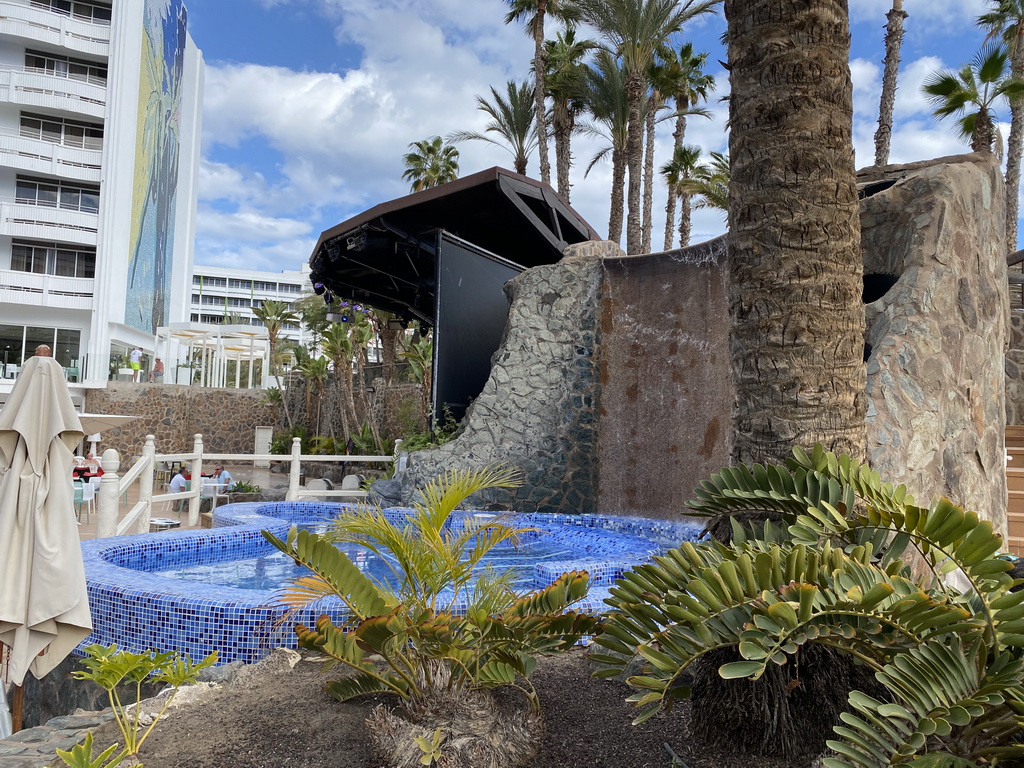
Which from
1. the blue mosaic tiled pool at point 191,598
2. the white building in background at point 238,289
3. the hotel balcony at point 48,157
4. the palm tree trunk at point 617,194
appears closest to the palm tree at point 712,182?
the palm tree trunk at point 617,194

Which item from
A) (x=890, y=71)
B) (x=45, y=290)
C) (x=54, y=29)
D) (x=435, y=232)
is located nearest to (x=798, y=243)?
(x=435, y=232)

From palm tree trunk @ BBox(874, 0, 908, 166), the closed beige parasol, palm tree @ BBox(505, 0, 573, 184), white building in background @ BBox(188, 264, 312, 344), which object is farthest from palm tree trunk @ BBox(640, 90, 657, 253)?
white building in background @ BBox(188, 264, 312, 344)

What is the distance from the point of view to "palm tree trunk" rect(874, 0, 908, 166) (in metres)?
17.0

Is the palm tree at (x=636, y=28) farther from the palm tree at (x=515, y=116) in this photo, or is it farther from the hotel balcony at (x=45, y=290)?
the hotel balcony at (x=45, y=290)

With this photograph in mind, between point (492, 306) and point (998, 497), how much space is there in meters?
8.01

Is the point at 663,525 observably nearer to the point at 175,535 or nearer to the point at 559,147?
the point at 175,535

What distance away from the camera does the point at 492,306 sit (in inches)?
500

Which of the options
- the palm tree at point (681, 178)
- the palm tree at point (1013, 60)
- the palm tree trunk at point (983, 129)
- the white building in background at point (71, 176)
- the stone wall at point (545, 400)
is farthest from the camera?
the white building in background at point (71, 176)

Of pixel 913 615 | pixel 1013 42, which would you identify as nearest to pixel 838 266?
pixel 913 615

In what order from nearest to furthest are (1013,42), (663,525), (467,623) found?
(467,623), (663,525), (1013,42)

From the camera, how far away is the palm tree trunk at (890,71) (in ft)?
55.9

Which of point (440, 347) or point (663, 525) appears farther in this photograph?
point (440, 347)

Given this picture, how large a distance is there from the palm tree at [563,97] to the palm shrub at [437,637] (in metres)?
20.4

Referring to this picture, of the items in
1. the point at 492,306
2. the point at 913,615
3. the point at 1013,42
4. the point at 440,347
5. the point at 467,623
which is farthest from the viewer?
the point at 1013,42
